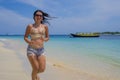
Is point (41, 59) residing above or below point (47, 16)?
below

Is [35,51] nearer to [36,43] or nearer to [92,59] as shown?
[36,43]

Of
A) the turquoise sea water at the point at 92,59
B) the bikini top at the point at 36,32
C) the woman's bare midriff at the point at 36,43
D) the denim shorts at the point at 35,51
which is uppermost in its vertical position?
the bikini top at the point at 36,32

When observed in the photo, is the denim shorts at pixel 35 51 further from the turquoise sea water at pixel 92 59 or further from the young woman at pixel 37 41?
the turquoise sea water at pixel 92 59

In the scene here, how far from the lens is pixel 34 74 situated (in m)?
5.58

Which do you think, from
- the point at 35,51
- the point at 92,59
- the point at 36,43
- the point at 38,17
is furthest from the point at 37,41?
the point at 92,59

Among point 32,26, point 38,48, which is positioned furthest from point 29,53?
point 32,26

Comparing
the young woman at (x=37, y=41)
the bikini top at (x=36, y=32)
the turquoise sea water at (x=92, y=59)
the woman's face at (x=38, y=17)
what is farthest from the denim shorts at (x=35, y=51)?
the turquoise sea water at (x=92, y=59)

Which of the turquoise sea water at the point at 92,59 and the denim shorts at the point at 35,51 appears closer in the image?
the denim shorts at the point at 35,51

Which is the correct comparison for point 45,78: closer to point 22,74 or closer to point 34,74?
point 22,74

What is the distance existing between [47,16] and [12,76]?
7.84 ft

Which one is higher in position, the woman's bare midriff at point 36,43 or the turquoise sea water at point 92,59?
the woman's bare midriff at point 36,43

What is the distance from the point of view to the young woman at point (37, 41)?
538cm

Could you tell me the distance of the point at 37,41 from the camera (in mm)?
5434

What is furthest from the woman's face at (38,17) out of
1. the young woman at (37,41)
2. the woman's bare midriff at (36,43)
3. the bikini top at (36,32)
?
the woman's bare midriff at (36,43)
